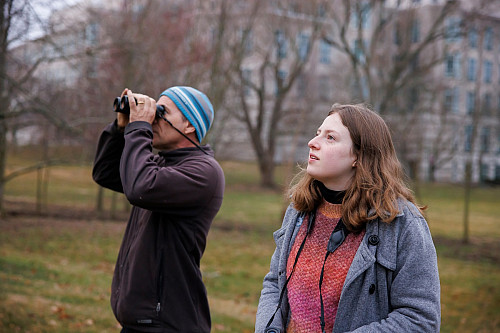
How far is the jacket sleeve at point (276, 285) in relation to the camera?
2.19 meters

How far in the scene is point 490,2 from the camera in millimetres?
12703

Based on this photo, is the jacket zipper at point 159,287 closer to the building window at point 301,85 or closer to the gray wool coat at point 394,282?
the gray wool coat at point 394,282

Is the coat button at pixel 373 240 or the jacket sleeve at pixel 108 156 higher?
the jacket sleeve at pixel 108 156

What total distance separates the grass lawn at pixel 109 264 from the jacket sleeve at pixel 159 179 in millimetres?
3358

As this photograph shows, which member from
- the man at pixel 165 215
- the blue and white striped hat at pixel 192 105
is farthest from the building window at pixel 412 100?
the man at pixel 165 215

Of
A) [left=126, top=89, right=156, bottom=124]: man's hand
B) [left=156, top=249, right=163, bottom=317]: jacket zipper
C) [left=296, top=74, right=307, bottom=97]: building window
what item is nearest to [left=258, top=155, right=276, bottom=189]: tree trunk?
[left=296, top=74, right=307, bottom=97]: building window

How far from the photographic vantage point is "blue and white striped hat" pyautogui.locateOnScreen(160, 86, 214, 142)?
2.89 metres

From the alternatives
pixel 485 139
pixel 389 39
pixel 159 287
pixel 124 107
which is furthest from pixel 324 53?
pixel 159 287

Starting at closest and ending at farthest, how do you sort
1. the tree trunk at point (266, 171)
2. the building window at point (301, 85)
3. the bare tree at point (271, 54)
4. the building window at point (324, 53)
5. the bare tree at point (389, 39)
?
the bare tree at point (389, 39)
the bare tree at point (271, 54)
the building window at point (301, 85)
the tree trunk at point (266, 171)
the building window at point (324, 53)

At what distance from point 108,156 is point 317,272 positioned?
5.04 ft

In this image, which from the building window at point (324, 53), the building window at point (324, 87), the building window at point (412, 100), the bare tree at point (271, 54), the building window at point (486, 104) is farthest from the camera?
the building window at point (324, 53)

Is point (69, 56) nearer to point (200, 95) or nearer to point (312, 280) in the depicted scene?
point (200, 95)

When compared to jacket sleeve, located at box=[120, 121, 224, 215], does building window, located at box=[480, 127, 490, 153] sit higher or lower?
higher

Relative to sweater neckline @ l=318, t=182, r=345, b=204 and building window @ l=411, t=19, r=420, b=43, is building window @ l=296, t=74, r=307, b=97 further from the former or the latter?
sweater neckline @ l=318, t=182, r=345, b=204
